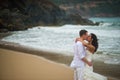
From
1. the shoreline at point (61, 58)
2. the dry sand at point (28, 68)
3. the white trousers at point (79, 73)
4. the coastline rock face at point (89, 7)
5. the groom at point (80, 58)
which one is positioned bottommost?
the dry sand at point (28, 68)

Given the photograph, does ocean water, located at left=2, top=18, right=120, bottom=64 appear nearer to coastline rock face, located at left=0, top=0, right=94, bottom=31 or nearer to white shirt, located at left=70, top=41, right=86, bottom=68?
coastline rock face, located at left=0, top=0, right=94, bottom=31

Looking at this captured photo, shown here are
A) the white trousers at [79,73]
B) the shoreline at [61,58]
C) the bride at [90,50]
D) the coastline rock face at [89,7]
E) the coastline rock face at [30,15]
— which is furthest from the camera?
the coastline rock face at [30,15]

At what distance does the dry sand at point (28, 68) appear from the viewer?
15.9 feet

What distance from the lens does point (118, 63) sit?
15.4 ft

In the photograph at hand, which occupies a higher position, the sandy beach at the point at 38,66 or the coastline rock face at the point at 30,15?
the coastline rock face at the point at 30,15

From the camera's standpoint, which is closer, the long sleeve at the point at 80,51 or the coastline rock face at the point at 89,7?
the long sleeve at the point at 80,51

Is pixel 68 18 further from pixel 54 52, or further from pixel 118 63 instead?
pixel 118 63

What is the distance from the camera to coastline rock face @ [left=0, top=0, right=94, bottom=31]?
5.09 meters

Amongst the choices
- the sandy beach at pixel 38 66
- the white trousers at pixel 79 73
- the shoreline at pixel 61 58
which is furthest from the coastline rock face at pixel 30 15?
the white trousers at pixel 79 73

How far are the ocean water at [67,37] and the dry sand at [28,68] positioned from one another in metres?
0.20

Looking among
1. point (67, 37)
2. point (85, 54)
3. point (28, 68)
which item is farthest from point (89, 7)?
point (28, 68)

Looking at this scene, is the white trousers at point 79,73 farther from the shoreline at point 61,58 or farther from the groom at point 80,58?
the shoreline at point 61,58

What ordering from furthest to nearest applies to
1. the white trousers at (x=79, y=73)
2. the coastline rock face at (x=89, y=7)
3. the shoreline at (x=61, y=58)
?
the coastline rock face at (x=89, y=7), the shoreline at (x=61, y=58), the white trousers at (x=79, y=73)

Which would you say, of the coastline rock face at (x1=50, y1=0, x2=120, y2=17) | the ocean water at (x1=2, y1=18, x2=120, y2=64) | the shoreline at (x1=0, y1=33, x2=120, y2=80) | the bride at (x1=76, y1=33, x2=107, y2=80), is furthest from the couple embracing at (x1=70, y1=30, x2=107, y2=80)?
the coastline rock face at (x1=50, y1=0, x2=120, y2=17)
